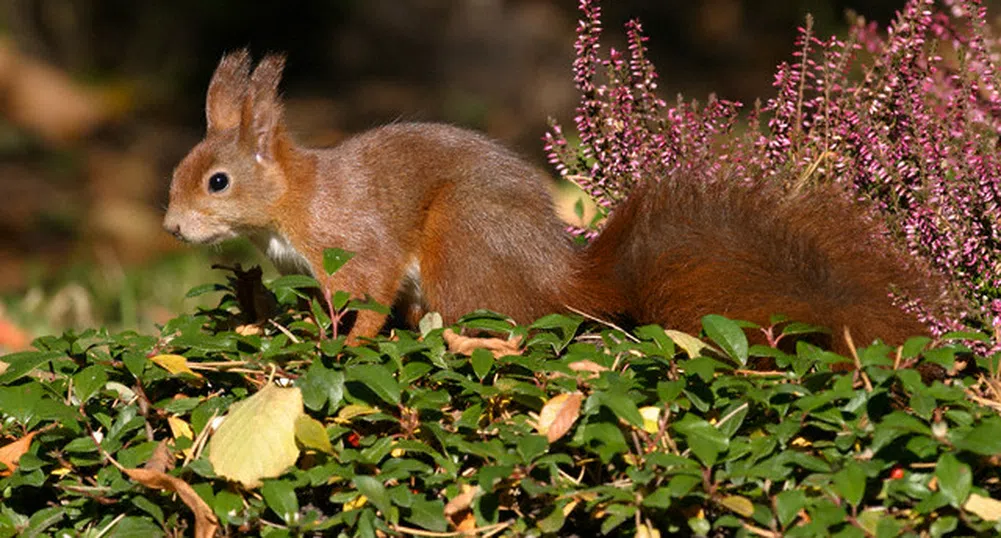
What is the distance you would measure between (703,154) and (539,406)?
880mm

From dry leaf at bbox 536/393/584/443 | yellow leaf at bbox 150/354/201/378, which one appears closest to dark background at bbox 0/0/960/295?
yellow leaf at bbox 150/354/201/378

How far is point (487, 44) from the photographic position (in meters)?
8.86

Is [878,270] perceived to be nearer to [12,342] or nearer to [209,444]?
[209,444]

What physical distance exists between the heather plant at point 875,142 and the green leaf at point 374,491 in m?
1.01

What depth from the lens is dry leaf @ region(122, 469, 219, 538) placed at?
2107mm

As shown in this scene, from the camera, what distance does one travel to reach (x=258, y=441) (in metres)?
2.11

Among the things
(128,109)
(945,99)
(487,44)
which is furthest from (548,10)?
(945,99)

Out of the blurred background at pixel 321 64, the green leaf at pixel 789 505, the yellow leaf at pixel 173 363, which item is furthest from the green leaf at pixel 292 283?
the blurred background at pixel 321 64

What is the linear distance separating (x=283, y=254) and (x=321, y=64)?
19.8 ft

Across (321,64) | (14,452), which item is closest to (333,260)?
(14,452)

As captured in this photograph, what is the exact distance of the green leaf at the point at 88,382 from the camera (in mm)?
2277

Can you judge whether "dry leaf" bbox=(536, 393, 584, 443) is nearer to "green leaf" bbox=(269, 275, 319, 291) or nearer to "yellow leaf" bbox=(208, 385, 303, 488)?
"yellow leaf" bbox=(208, 385, 303, 488)

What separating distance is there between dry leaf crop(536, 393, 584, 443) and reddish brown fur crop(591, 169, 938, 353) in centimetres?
41

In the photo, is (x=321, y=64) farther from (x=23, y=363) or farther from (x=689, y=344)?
(x=689, y=344)
